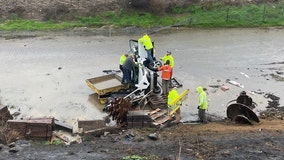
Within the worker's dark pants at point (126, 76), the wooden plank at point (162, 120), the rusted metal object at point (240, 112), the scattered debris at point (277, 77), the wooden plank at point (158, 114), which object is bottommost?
the wooden plank at point (162, 120)

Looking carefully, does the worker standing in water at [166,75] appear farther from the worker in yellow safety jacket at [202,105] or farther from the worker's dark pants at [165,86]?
the worker in yellow safety jacket at [202,105]

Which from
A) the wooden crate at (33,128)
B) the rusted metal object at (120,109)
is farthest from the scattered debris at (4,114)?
the rusted metal object at (120,109)

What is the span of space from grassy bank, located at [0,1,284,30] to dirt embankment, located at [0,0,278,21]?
0.48m

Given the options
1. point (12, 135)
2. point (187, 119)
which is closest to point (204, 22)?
point (187, 119)

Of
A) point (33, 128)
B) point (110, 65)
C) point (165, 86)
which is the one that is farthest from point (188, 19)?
point (33, 128)

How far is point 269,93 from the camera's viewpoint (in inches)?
702

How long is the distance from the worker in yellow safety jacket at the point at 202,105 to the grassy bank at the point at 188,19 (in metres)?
15.1

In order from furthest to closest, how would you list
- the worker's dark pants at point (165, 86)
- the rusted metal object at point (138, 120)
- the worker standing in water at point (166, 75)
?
the worker's dark pants at point (165, 86) < the worker standing in water at point (166, 75) < the rusted metal object at point (138, 120)

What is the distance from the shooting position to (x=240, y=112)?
1470 cm

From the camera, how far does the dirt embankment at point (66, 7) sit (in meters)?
30.0

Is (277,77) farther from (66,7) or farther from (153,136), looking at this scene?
(66,7)

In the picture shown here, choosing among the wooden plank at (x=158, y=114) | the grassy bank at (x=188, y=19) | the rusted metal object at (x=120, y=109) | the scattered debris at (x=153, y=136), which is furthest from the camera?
the grassy bank at (x=188, y=19)

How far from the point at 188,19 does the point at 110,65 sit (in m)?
10.4

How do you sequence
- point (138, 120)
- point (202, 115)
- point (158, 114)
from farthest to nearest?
point (158, 114), point (202, 115), point (138, 120)
